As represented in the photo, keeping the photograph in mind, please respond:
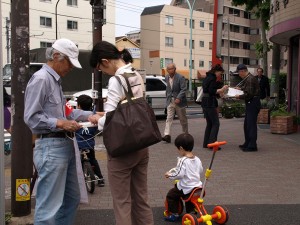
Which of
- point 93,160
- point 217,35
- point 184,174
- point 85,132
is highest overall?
point 217,35

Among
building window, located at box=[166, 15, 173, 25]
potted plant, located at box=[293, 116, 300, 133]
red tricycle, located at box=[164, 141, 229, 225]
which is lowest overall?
red tricycle, located at box=[164, 141, 229, 225]

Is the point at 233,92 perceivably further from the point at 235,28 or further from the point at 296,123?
the point at 235,28

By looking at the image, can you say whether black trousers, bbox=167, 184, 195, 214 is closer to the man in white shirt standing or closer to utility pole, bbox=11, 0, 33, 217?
utility pole, bbox=11, 0, 33, 217

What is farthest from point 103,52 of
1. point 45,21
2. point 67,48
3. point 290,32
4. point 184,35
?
point 184,35

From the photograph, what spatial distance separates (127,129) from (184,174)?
4.71ft

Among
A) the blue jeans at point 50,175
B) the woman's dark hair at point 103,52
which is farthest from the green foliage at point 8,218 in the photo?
the woman's dark hair at point 103,52

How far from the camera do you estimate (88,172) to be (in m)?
5.80

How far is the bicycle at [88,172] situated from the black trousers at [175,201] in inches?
55.6

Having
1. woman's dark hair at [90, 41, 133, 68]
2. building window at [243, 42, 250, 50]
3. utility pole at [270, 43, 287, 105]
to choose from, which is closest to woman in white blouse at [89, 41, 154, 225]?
woman's dark hair at [90, 41, 133, 68]

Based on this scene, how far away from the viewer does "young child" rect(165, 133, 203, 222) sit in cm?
455

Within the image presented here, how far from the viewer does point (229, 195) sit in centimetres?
582

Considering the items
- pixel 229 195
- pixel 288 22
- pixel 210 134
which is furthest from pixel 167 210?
pixel 288 22

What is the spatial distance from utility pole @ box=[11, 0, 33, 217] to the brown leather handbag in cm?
142

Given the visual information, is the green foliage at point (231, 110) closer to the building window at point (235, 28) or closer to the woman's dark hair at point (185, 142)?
the woman's dark hair at point (185, 142)
